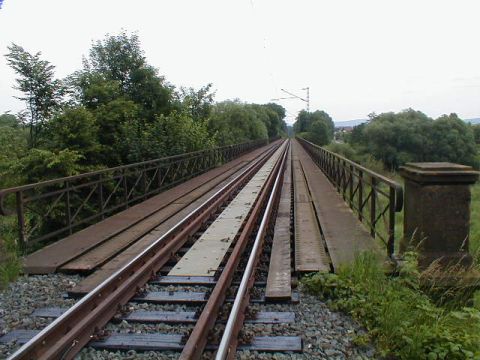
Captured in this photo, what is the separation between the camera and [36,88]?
13.1 meters

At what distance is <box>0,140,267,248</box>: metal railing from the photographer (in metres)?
7.44

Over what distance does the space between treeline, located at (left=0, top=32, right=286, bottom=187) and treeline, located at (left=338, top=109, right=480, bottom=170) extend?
39005 mm

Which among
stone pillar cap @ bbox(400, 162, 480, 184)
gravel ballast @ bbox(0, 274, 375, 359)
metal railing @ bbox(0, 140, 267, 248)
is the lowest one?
gravel ballast @ bbox(0, 274, 375, 359)

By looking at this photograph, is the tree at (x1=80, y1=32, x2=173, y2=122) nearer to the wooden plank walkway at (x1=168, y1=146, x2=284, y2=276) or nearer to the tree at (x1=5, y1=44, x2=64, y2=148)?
the tree at (x1=5, y1=44, x2=64, y2=148)

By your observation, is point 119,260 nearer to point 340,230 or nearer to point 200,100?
point 340,230

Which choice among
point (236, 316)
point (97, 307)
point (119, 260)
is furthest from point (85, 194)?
point (236, 316)

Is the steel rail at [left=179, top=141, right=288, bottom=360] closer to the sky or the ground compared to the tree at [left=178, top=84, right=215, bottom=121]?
closer to the ground

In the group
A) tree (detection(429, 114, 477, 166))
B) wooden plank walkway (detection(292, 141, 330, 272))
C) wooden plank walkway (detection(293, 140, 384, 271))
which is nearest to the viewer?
wooden plank walkway (detection(292, 141, 330, 272))

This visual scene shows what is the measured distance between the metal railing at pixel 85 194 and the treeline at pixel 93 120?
0.63m

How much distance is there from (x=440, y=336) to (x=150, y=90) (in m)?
18.1

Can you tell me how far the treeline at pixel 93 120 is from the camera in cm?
1212

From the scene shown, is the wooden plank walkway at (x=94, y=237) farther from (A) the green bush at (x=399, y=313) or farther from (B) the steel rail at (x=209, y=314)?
(A) the green bush at (x=399, y=313)

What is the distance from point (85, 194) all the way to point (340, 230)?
24.9 ft

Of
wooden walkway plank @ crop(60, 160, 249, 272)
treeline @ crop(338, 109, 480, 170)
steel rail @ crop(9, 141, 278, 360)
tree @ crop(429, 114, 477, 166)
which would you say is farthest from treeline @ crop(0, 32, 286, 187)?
tree @ crop(429, 114, 477, 166)
